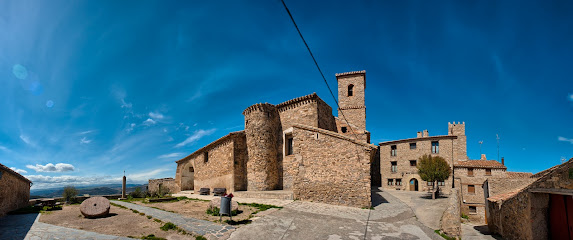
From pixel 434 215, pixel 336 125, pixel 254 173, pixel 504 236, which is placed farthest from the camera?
pixel 336 125

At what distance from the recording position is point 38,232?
8.06 metres

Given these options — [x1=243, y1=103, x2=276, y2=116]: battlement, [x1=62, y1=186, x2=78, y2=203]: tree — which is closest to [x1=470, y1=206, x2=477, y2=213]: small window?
[x1=243, y1=103, x2=276, y2=116]: battlement

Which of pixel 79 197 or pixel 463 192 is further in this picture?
pixel 463 192

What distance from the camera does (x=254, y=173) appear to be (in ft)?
60.8

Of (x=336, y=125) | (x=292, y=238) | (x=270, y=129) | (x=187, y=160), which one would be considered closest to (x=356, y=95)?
(x=336, y=125)

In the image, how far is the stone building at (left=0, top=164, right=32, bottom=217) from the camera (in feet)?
37.0

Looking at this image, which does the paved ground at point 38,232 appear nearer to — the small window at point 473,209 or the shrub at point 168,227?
the shrub at point 168,227

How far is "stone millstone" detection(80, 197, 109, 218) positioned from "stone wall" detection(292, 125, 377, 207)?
9201 millimetres

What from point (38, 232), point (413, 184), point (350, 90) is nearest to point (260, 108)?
point (38, 232)

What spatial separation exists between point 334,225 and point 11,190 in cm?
1621

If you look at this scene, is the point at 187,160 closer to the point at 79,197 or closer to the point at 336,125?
the point at 79,197

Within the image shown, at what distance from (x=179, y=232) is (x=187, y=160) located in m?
19.3

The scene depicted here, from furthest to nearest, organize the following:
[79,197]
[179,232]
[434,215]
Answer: [79,197]
[434,215]
[179,232]

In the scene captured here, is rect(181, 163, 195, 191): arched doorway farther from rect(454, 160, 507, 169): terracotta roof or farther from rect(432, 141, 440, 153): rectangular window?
rect(454, 160, 507, 169): terracotta roof
